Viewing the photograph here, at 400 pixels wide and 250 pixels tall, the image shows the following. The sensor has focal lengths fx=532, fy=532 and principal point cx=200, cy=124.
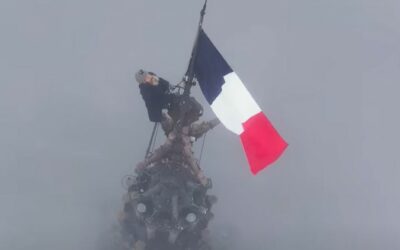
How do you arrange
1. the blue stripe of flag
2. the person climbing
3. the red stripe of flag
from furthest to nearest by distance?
1. the person climbing
2. the red stripe of flag
3. the blue stripe of flag

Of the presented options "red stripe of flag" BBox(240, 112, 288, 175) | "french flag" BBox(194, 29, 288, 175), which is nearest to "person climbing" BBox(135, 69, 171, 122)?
"french flag" BBox(194, 29, 288, 175)

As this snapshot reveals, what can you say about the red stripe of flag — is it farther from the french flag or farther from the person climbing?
the person climbing

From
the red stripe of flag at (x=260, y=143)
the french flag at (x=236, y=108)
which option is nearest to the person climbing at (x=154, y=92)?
the french flag at (x=236, y=108)

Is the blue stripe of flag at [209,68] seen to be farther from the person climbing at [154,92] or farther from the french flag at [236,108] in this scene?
the person climbing at [154,92]

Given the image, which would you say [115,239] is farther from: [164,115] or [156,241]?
[164,115]

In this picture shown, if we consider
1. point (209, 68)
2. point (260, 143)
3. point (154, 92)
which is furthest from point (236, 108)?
point (154, 92)

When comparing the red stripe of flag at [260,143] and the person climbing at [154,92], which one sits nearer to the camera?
the red stripe of flag at [260,143]

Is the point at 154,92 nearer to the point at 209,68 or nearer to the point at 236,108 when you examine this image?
→ the point at 209,68

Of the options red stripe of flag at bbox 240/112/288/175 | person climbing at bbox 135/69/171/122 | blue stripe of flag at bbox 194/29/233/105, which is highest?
person climbing at bbox 135/69/171/122
